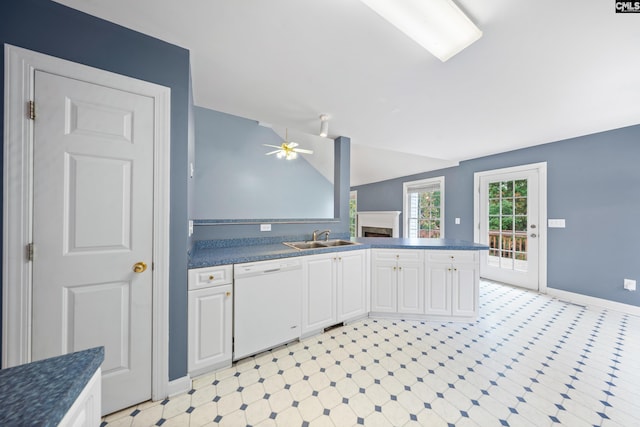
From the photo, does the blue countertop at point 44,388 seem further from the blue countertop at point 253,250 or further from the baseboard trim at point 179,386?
the baseboard trim at point 179,386

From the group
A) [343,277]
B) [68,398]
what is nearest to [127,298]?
[68,398]

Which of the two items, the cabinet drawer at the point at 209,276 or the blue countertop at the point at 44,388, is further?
the cabinet drawer at the point at 209,276

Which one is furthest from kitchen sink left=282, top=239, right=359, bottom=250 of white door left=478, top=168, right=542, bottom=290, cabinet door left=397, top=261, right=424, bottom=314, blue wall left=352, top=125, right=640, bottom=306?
blue wall left=352, top=125, right=640, bottom=306

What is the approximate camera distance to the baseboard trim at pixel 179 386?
146cm

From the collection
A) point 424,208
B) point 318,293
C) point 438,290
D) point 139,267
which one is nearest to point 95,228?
point 139,267

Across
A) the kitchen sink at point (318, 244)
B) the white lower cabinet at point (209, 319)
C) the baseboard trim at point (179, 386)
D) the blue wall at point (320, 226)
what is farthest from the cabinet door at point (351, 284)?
the baseboard trim at point (179, 386)

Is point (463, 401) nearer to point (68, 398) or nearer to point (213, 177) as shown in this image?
point (68, 398)

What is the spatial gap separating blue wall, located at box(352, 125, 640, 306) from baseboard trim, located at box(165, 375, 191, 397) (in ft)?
15.3

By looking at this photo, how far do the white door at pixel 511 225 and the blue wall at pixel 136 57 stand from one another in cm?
463

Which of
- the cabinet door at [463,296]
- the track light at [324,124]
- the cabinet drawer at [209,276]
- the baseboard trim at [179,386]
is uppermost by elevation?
the track light at [324,124]

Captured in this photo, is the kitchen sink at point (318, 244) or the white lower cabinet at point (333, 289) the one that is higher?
the kitchen sink at point (318, 244)

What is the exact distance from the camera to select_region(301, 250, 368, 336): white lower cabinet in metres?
2.11

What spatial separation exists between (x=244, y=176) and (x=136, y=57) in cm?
283

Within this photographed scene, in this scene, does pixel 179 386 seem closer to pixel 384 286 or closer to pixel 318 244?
pixel 318 244
